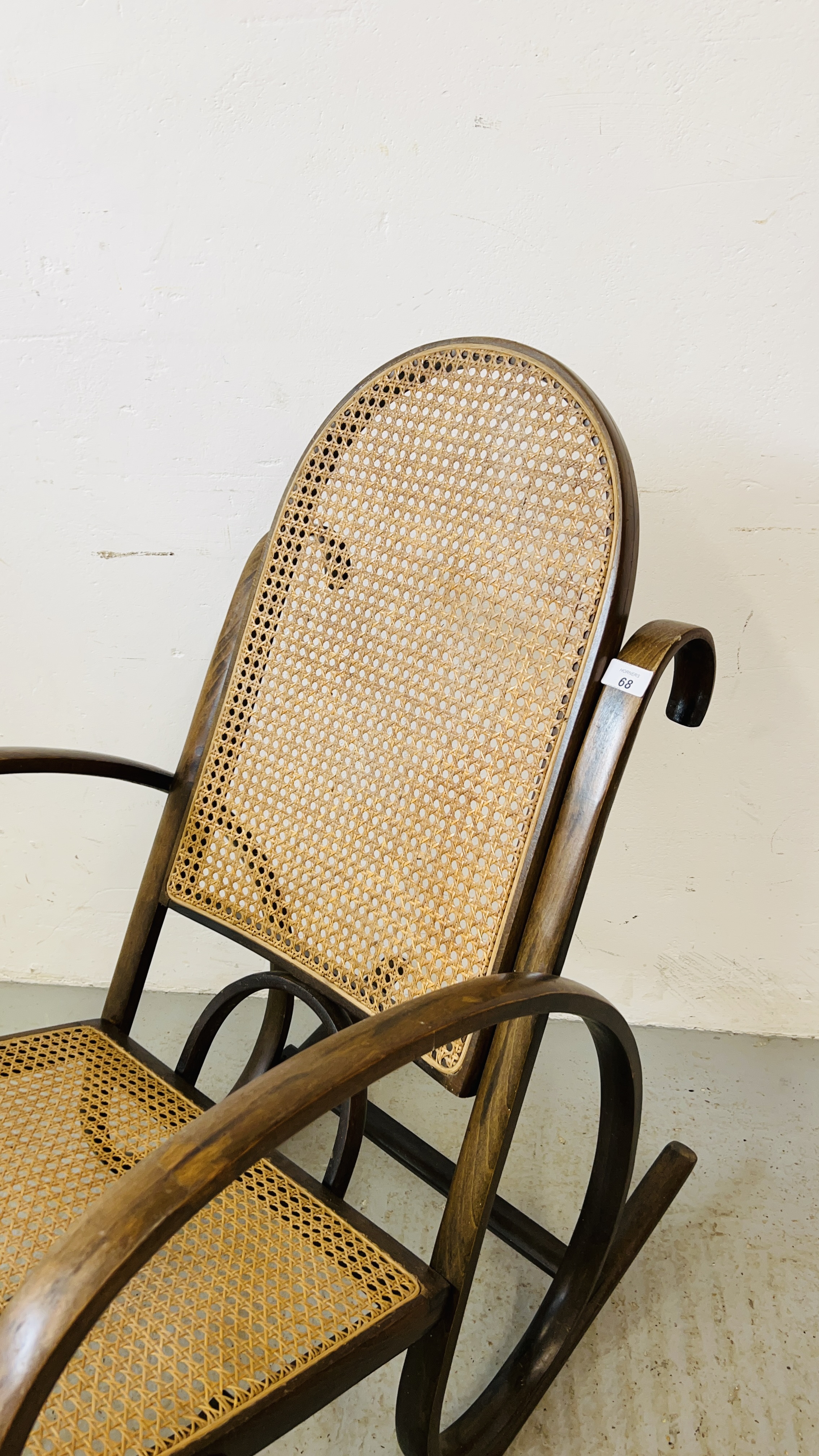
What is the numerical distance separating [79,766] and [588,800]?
544 mm

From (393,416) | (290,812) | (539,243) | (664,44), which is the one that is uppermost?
(664,44)

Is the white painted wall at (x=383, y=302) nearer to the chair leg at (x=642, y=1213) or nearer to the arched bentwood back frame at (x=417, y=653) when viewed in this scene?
the arched bentwood back frame at (x=417, y=653)

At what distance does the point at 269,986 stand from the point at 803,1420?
766 mm

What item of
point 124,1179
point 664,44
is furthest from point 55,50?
point 124,1179

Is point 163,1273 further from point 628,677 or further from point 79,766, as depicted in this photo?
point 628,677

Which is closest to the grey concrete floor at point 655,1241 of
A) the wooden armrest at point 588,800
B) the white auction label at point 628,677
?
the wooden armrest at point 588,800

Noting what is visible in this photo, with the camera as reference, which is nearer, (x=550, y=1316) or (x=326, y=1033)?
(x=550, y=1316)

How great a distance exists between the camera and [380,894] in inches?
38.5

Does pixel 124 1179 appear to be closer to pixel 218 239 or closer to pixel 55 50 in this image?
pixel 218 239

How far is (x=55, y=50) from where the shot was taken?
1.27 meters

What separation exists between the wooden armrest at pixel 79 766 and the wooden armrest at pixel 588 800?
18.7 inches

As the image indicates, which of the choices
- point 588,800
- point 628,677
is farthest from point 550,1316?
point 628,677

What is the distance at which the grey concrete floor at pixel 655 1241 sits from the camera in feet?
3.49

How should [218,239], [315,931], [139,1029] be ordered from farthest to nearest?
1. [139,1029]
2. [218,239]
3. [315,931]
